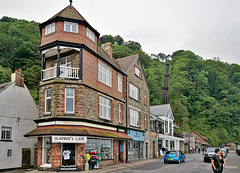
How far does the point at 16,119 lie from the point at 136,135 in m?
13.6

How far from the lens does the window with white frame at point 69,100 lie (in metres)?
18.6

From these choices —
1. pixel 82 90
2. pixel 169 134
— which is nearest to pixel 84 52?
pixel 82 90

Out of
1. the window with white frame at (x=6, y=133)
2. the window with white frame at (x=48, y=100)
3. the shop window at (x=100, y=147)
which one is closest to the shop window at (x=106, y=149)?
the shop window at (x=100, y=147)

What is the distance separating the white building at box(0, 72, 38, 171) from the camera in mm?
19766

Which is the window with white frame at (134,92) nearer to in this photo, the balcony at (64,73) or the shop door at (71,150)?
the balcony at (64,73)

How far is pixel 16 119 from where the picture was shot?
2103 cm

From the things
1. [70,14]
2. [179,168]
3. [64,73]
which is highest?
[70,14]

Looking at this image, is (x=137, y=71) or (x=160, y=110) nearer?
(x=137, y=71)

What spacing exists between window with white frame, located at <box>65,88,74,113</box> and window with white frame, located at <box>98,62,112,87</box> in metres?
4.02

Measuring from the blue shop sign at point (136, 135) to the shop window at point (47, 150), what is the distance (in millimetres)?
10647

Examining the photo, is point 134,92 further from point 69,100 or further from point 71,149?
point 71,149

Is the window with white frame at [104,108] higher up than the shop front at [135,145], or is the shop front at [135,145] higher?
the window with white frame at [104,108]

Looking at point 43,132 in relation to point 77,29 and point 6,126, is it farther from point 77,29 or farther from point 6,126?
point 77,29

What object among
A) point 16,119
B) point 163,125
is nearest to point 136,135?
point 163,125
